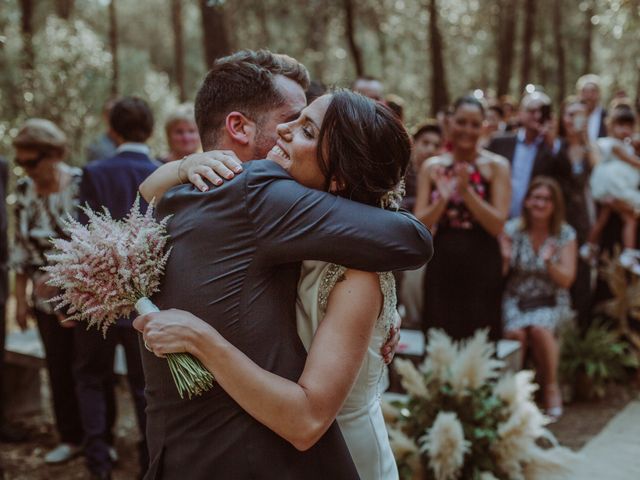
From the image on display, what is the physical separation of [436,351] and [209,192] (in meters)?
2.79

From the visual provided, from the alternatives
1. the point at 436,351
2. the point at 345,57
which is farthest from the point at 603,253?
the point at 345,57

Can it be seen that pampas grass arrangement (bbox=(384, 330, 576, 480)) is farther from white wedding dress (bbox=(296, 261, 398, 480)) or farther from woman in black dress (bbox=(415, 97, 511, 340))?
white wedding dress (bbox=(296, 261, 398, 480))

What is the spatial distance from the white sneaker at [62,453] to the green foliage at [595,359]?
158 inches

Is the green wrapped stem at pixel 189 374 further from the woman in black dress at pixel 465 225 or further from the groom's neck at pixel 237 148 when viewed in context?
the woman in black dress at pixel 465 225

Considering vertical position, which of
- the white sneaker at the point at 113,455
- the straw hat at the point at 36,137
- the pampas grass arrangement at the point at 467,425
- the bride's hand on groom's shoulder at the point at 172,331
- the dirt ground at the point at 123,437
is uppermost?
the straw hat at the point at 36,137

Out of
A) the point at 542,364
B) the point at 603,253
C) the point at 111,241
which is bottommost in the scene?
the point at 542,364

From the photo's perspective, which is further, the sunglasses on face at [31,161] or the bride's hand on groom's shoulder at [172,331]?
the sunglasses on face at [31,161]

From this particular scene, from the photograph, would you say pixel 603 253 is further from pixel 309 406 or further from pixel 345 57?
pixel 345 57

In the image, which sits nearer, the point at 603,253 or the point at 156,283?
the point at 156,283

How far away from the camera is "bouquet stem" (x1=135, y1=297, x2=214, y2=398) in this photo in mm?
1842

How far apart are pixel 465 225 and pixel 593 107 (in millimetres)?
4870

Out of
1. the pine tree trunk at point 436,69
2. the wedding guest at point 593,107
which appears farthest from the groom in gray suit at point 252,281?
the pine tree trunk at point 436,69

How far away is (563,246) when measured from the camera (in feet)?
21.7

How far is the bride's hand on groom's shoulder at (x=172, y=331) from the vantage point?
1.83 m
